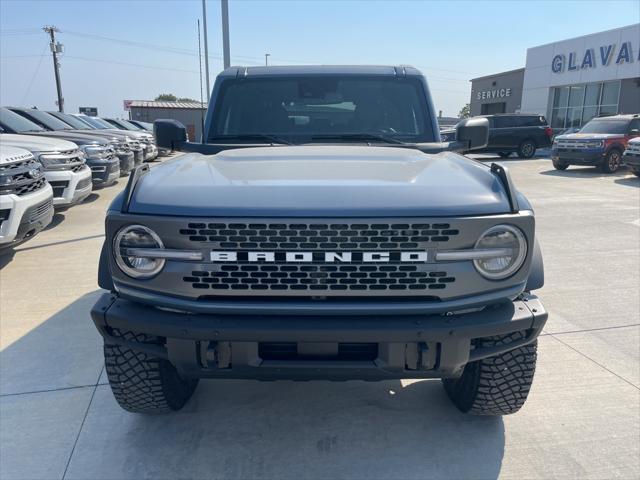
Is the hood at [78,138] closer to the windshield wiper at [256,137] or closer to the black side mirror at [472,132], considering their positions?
the windshield wiper at [256,137]

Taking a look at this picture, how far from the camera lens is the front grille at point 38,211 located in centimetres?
540

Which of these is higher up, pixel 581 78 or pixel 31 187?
pixel 581 78

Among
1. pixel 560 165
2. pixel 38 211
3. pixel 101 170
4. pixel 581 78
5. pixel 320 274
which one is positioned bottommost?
pixel 560 165

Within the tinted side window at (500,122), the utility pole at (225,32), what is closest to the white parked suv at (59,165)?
the utility pole at (225,32)

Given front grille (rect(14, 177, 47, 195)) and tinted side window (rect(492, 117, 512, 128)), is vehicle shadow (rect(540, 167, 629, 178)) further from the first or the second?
front grille (rect(14, 177, 47, 195))

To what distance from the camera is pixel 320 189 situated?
218cm

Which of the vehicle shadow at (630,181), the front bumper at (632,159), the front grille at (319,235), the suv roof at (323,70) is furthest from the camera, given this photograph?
the front bumper at (632,159)

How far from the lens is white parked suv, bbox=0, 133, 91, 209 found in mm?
7332

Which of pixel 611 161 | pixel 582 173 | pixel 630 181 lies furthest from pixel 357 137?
pixel 611 161

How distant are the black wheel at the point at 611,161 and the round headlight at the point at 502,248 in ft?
50.5

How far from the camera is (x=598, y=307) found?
4582 mm

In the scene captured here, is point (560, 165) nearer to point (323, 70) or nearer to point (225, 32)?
point (225, 32)

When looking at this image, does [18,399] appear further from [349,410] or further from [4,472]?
[349,410]

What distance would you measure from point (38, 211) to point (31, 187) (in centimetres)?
27
